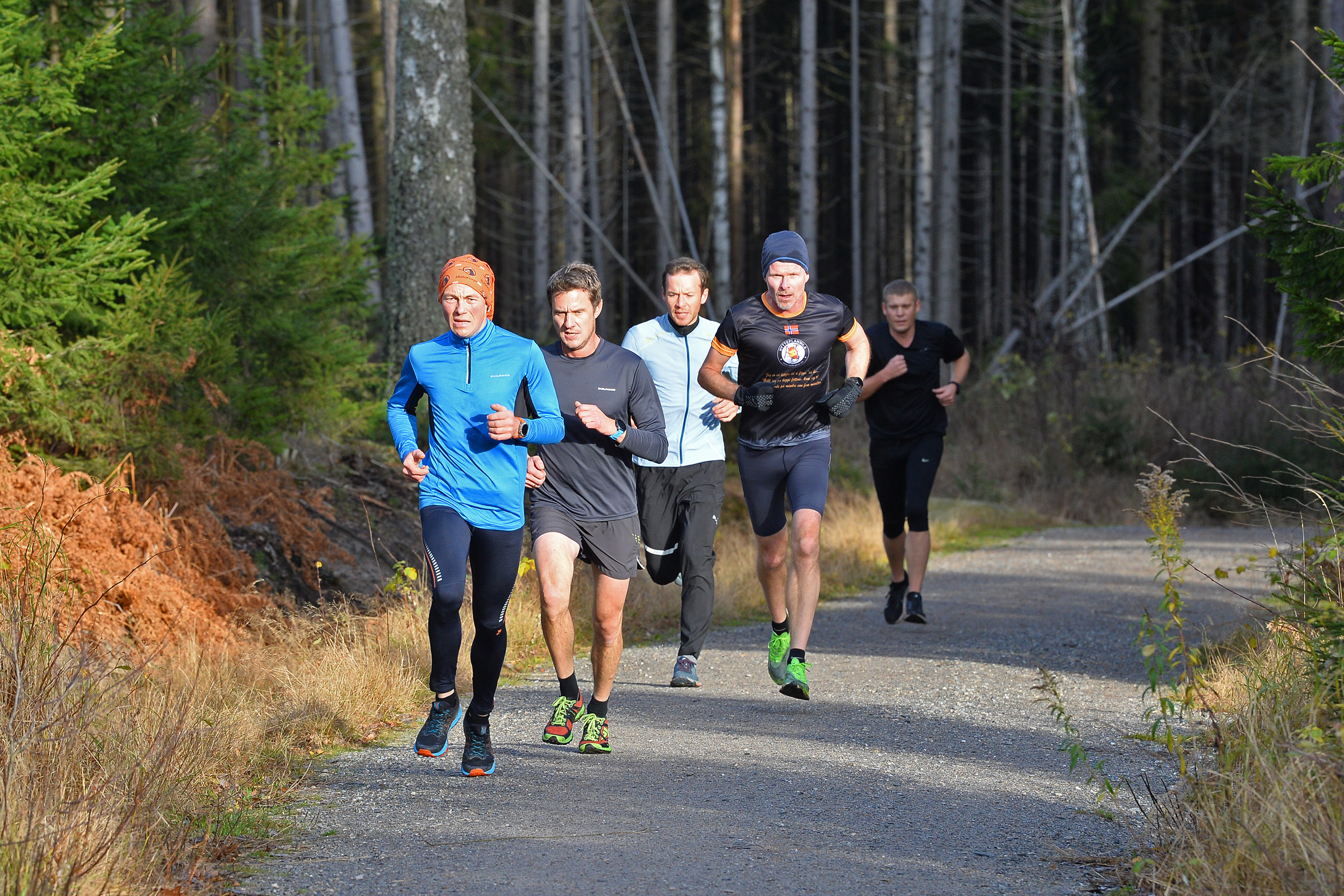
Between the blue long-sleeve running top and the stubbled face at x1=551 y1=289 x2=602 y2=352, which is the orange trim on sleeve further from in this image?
the blue long-sleeve running top

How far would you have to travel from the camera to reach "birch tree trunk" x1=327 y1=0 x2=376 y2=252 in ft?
64.4

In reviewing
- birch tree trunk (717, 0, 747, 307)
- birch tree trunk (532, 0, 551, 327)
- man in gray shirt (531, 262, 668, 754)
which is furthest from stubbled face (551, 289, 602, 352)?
birch tree trunk (532, 0, 551, 327)

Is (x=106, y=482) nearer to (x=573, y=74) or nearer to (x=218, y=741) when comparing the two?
(x=218, y=741)

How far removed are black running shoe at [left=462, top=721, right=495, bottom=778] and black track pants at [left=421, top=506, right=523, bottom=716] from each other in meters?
0.08

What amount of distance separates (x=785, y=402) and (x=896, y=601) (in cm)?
291

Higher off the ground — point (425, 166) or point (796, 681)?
point (425, 166)

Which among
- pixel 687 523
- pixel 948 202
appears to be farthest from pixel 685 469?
pixel 948 202

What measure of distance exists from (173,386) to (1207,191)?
42823mm

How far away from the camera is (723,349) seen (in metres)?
7.26

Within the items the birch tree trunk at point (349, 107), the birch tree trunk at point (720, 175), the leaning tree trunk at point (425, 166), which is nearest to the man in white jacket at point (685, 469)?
the leaning tree trunk at point (425, 166)

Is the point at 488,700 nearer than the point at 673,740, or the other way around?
the point at 488,700

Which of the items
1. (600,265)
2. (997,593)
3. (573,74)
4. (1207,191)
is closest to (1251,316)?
(1207,191)

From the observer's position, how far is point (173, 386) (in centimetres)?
892

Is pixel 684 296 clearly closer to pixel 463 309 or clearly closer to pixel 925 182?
pixel 463 309
